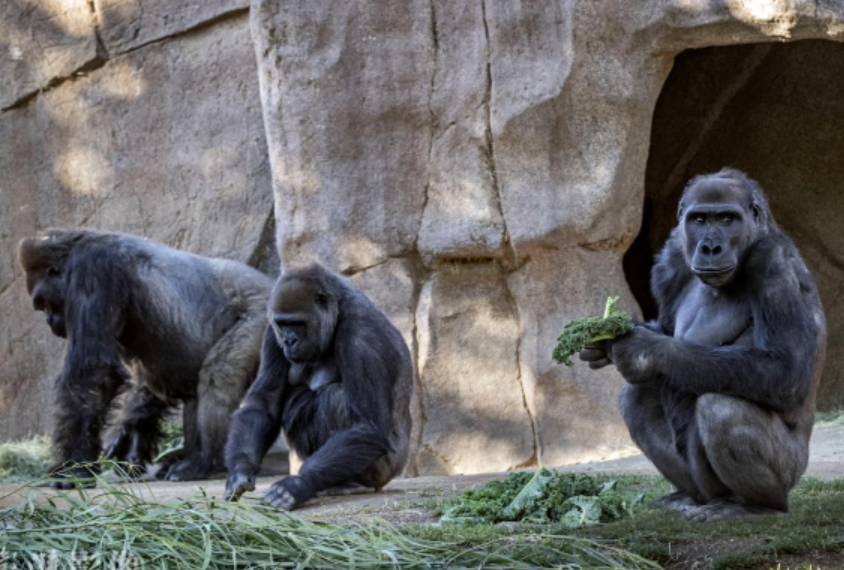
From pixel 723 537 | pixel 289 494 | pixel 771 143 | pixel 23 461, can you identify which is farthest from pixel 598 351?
pixel 771 143

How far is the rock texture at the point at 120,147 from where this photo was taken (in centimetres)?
952

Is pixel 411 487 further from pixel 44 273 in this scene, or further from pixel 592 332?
pixel 44 273

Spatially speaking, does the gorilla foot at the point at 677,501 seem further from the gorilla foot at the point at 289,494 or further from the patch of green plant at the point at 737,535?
the gorilla foot at the point at 289,494

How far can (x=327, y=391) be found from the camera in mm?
6078

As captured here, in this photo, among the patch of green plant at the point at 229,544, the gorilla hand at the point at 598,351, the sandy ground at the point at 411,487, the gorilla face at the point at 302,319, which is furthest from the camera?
the gorilla face at the point at 302,319

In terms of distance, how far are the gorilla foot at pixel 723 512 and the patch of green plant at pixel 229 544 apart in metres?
0.61

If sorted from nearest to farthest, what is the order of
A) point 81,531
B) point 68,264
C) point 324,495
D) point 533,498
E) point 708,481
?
1. point 81,531
2. point 708,481
3. point 533,498
4. point 324,495
5. point 68,264

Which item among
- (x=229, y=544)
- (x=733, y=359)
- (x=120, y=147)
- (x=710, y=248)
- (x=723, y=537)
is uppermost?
(x=120, y=147)

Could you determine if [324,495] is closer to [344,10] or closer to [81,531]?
[81,531]

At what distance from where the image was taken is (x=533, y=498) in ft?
16.5

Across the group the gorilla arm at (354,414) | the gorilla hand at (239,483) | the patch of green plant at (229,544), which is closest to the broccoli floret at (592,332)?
the patch of green plant at (229,544)

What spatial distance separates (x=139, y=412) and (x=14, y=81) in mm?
2775

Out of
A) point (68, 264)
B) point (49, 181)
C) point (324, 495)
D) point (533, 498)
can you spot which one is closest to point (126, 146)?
point (49, 181)

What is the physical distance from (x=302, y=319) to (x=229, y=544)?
2.30m
